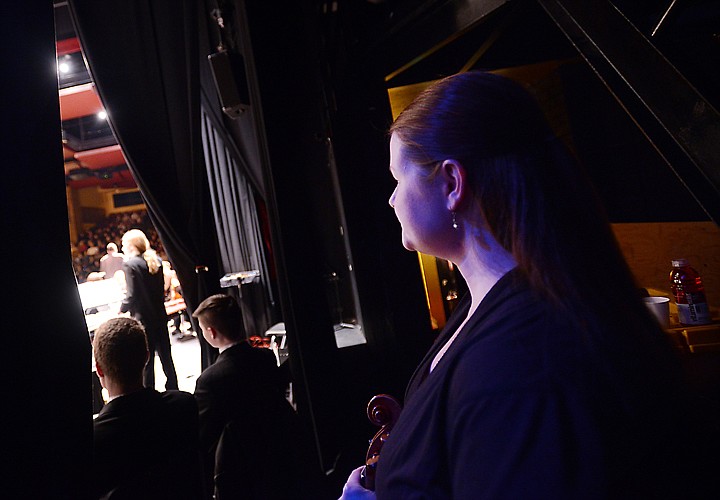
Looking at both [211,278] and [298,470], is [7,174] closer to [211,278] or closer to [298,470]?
[298,470]

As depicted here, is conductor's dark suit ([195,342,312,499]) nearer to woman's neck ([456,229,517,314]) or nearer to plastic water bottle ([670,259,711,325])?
woman's neck ([456,229,517,314])

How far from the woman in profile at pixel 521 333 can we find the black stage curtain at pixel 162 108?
2684 mm

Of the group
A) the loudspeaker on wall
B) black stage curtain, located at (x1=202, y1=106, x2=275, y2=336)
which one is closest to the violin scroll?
the loudspeaker on wall

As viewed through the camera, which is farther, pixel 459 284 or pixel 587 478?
pixel 459 284

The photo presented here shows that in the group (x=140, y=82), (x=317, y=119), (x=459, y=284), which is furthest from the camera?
(x=317, y=119)

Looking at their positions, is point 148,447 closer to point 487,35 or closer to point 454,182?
point 454,182

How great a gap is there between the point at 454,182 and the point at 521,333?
0.30 m

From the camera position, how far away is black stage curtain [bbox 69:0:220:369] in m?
2.93

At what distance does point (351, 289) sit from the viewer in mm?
3975

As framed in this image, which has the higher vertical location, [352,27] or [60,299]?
[352,27]

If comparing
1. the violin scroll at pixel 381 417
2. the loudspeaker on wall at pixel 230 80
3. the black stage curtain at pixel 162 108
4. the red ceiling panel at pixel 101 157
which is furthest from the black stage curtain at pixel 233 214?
the red ceiling panel at pixel 101 157

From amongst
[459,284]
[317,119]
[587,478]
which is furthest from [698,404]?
[317,119]

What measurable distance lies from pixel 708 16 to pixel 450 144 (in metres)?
0.96

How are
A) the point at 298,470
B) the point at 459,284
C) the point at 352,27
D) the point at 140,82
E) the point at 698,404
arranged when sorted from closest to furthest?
the point at 698,404
the point at 298,470
the point at 352,27
the point at 140,82
the point at 459,284
